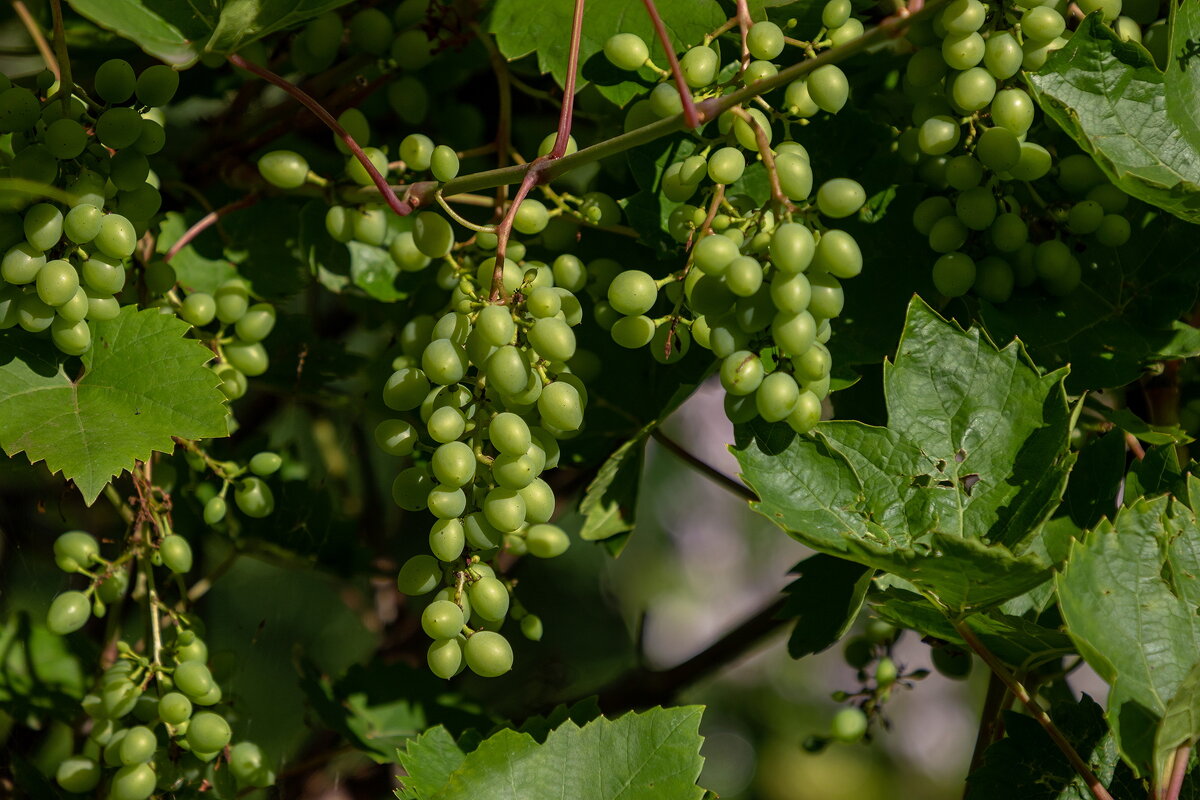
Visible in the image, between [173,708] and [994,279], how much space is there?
789 millimetres

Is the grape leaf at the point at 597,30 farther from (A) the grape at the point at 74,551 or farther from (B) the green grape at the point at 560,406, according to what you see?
(A) the grape at the point at 74,551

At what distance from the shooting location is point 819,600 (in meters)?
1.01

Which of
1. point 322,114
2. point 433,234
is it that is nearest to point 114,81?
point 322,114

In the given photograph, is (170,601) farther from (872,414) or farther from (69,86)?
(872,414)

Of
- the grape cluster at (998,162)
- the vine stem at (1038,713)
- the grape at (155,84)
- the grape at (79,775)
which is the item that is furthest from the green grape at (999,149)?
the grape at (79,775)

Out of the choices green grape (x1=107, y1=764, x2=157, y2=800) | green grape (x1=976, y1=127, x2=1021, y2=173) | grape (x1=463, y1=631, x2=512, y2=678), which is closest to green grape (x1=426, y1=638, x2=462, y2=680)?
grape (x1=463, y1=631, x2=512, y2=678)

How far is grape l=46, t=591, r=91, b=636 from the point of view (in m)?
0.96

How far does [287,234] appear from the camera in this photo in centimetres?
108

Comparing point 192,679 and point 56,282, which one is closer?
point 56,282

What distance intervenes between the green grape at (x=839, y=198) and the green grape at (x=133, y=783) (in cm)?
75

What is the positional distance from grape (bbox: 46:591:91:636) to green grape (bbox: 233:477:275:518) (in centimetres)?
16

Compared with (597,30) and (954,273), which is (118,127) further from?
(954,273)

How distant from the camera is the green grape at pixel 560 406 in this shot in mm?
771

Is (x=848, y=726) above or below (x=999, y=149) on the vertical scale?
below
